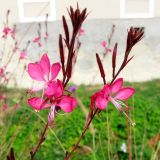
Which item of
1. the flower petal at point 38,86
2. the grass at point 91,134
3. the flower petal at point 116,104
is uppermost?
the flower petal at point 38,86

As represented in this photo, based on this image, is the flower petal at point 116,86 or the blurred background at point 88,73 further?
the blurred background at point 88,73

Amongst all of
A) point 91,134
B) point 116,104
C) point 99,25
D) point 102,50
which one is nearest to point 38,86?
point 116,104

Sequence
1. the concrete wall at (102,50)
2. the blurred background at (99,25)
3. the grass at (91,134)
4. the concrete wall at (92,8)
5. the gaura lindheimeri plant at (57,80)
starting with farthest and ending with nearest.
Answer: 1. the concrete wall at (92,8)
2. the blurred background at (99,25)
3. the concrete wall at (102,50)
4. the grass at (91,134)
5. the gaura lindheimeri plant at (57,80)

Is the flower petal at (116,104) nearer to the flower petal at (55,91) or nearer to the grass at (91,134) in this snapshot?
the flower petal at (55,91)

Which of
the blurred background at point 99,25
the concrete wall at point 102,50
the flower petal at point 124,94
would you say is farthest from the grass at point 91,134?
the blurred background at point 99,25

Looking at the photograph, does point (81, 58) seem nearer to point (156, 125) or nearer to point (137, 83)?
point (137, 83)

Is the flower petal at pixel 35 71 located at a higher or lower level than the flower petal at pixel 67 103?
higher

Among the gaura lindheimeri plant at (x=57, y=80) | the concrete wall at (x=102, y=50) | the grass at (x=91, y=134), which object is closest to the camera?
the gaura lindheimeri plant at (x=57, y=80)
